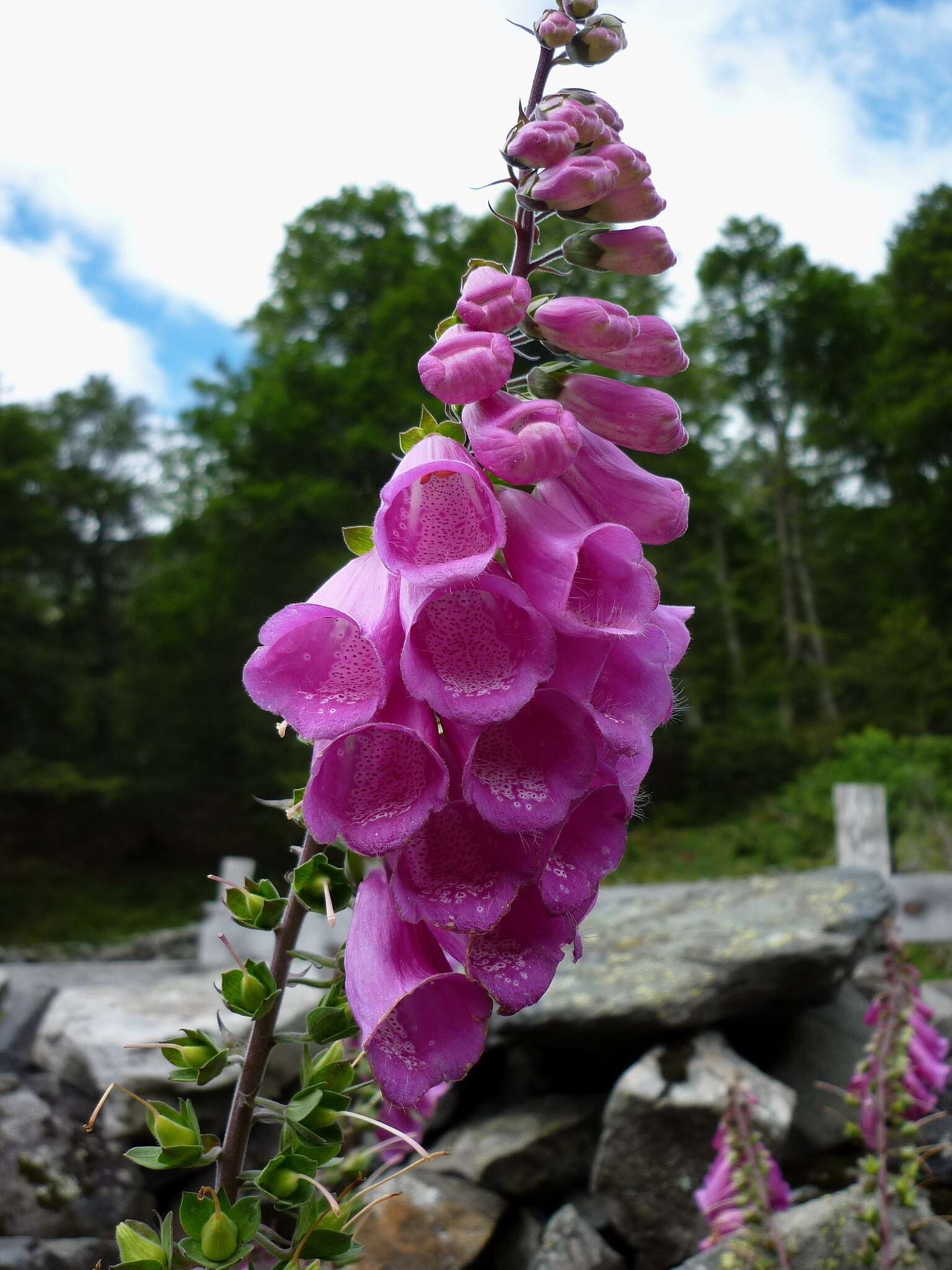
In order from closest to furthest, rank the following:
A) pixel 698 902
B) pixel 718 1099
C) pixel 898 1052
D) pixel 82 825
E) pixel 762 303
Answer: pixel 898 1052, pixel 718 1099, pixel 698 902, pixel 82 825, pixel 762 303

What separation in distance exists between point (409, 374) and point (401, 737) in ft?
56.2

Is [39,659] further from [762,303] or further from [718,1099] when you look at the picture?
[762,303]

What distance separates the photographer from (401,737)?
3.26 feet

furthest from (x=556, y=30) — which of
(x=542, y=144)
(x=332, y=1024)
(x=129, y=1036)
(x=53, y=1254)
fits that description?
(x=129, y=1036)

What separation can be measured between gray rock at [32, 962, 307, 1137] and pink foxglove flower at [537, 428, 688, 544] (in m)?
2.79

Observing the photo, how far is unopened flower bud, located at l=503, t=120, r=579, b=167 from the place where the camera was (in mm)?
1072

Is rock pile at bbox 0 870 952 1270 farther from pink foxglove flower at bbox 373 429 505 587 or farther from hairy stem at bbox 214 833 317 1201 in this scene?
pink foxglove flower at bbox 373 429 505 587

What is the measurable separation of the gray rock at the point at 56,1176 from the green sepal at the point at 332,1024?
2648 millimetres

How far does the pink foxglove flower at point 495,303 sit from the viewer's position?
1.04 meters

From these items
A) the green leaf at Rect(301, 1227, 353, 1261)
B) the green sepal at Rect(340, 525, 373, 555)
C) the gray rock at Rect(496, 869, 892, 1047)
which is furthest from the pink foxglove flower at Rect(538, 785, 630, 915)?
the gray rock at Rect(496, 869, 892, 1047)

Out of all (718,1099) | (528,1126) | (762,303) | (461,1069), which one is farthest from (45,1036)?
(762,303)

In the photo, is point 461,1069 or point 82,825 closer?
point 461,1069

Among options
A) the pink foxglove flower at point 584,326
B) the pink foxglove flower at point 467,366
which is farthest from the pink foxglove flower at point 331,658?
Answer: the pink foxglove flower at point 584,326

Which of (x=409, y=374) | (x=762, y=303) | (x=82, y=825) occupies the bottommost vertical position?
(x=82, y=825)
